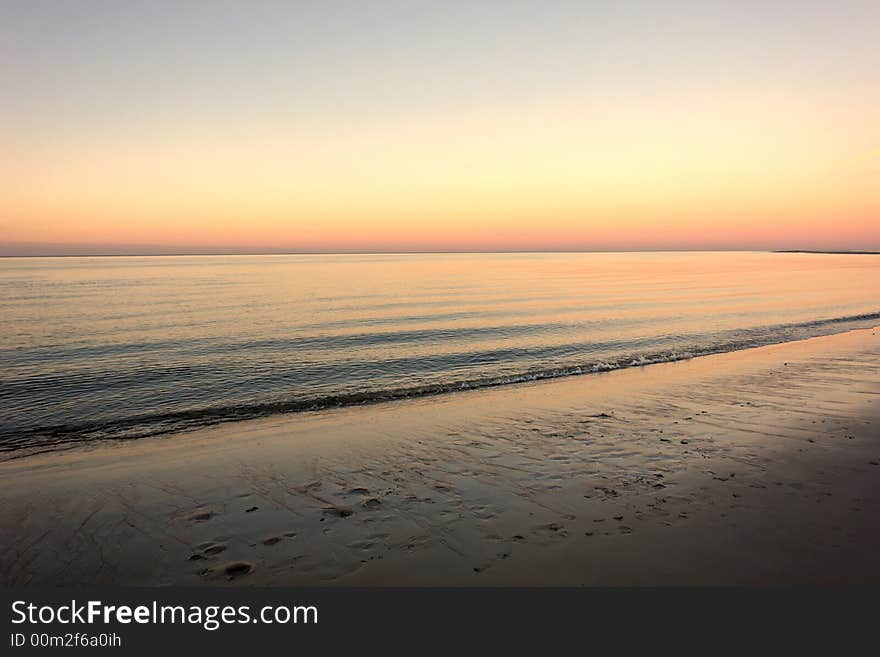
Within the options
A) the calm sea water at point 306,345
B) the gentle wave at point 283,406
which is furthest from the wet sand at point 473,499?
the calm sea water at point 306,345

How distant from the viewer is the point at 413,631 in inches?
219

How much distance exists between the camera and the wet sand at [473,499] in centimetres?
678

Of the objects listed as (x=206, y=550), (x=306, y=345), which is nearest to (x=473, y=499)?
(x=206, y=550)

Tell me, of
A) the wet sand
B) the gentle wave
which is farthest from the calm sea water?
the wet sand

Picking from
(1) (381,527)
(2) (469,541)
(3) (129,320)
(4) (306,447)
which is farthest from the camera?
(3) (129,320)

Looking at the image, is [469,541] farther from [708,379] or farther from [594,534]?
[708,379]

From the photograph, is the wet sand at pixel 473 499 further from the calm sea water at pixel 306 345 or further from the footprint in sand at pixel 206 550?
the calm sea water at pixel 306 345

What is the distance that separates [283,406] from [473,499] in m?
9.84

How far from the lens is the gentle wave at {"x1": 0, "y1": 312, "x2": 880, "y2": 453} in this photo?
1404 cm

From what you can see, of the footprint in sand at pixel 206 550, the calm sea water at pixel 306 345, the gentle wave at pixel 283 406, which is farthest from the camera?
the calm sea water at pixel 306 345

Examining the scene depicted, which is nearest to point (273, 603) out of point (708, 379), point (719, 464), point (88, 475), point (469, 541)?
point (469, 541)

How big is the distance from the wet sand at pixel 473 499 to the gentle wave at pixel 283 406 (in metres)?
1.18

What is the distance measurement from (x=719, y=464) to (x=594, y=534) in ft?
15.0

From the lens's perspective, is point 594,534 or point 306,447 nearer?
point 594,534
